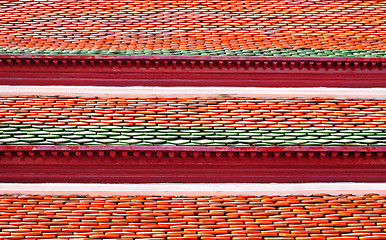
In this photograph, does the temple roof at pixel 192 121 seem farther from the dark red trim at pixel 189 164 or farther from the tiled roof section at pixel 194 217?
the tiled roof section at pixel 194 217

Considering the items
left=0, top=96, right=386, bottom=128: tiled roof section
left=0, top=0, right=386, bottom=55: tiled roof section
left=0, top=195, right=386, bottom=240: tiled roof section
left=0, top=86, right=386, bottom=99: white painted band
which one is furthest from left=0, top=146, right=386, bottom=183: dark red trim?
left=0, top=0, right=386, bottom=55: tiled roof section

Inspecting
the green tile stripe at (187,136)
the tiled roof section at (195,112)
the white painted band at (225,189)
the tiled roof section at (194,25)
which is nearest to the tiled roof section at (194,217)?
the white painted band at (225,189)

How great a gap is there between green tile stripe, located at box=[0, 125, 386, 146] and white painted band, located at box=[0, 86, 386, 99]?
1.09m

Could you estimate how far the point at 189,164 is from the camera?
6.09 m

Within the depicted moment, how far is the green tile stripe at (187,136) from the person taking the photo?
591 cm

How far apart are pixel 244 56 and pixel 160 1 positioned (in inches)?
120

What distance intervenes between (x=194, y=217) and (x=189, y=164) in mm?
904

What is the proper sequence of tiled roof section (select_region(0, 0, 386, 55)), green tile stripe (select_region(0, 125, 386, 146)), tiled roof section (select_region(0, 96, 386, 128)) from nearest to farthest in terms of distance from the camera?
1. green tile stripe (select_region(0, 125, 386, 146))
2. tiled roof section (select_region(0, 96, 386, 128))
3. tiled roof section (select_region(0, 0, 386, 55))

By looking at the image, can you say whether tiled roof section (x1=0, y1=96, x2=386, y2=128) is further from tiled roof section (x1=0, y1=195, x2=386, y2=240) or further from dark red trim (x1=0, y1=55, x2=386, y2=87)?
tiled roof section (x1=0, y1=195, x2=386, y2=240)

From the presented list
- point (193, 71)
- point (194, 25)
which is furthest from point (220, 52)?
point (194, 25)

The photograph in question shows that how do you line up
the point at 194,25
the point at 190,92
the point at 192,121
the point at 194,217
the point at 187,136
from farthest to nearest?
1. the point at 194,25
2. the point at 190,92
3. the point at 192,121
4. the point at 187,136
5. the point at 194,217

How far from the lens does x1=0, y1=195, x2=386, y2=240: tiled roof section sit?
546 centimetres

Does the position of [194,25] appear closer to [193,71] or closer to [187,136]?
[193,71]

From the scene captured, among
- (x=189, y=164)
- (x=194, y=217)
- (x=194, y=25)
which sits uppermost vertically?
(x=194, y=25)
